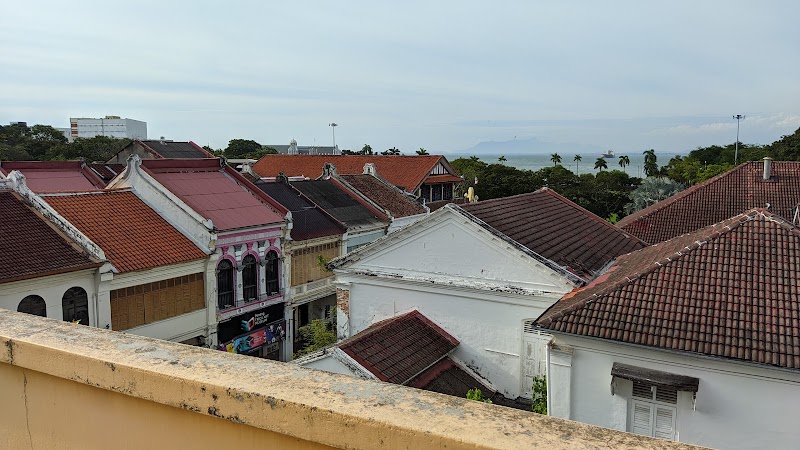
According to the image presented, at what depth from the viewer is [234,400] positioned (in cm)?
273

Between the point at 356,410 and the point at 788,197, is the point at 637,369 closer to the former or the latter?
the point at 356,410

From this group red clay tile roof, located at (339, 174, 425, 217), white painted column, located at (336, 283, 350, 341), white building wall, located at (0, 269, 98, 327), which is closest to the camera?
white painted column, located at (336, 283, 350, 341)

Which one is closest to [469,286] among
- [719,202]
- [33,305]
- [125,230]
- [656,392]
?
[656,392]

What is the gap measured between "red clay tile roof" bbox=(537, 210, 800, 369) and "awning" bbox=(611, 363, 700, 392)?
53 centimetres

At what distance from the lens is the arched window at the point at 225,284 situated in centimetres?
2212

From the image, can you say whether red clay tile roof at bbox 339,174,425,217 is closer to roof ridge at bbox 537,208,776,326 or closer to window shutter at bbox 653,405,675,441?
roof ridge at bbox 537,208,776,326

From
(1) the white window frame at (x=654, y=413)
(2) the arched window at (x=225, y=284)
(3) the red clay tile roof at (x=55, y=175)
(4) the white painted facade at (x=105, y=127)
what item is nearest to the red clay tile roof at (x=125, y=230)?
(2) the arched window at (x=225, y=284)

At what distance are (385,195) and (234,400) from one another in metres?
32.6

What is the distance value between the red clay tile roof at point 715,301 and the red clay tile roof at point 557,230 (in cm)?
291

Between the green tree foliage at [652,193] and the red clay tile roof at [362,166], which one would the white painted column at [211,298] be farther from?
the green tree foliage at [652,193]

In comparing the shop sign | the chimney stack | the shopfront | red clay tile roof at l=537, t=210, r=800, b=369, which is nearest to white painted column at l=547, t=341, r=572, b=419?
red clay tile roof at l=537, t=210, r=800, b=369

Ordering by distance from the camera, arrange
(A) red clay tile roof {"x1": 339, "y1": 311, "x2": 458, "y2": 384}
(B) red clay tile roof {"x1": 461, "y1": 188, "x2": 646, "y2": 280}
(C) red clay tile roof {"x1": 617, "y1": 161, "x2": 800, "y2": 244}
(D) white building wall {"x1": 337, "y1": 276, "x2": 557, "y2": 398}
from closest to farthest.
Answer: (A) red clay tile roof {"x1": 339, "y1": 311, "x2": 458, "y2": 384}, (D) white building wall {"x1": 337, "y1": 276, "x2": 557, "y2": 398}, (B) red clay tile roof {"x1": 461, "y1": 188, "x2": 646, "y2": 280}, (C) red clay tile roof {"x1": 617, "y1": 161, "x2": 800, "y2": 244}

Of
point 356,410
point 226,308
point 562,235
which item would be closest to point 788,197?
point 562,235

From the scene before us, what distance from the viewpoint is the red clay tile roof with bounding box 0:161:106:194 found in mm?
25031
